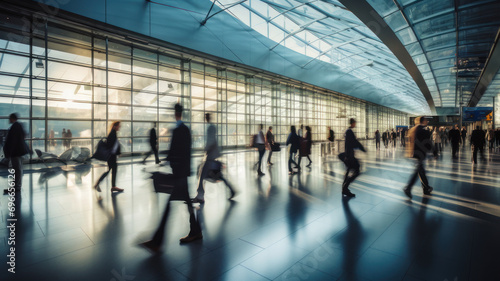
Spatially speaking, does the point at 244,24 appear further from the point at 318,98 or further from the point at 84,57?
the point at 318,98

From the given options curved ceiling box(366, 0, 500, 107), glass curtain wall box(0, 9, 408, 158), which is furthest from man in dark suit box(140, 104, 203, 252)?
curved ceiling box(366, 0, 500, 107)

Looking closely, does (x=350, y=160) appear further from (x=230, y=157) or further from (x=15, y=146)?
(x=230, y=157)

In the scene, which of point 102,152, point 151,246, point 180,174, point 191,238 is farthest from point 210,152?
point 102,152

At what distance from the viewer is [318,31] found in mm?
18391

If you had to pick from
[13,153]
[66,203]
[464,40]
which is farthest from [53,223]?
[464,40]

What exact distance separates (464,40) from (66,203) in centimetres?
1824

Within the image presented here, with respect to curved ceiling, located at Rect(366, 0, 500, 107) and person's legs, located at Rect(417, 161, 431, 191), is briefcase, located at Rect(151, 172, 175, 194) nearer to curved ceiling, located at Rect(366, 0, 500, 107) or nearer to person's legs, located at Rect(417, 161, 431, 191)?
person's legs, located at Rect(417, 161, 431, 191)

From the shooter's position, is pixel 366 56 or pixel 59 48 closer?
pixel 59 48

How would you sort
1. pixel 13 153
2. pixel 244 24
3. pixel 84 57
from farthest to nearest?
1. pixel 244 24
2. pixel 84 57
3. pixel 13 153

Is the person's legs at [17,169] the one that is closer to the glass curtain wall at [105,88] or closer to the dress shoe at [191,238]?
the dress shoe at [191,238]

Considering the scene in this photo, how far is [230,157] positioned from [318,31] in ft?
39.8

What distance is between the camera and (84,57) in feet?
44.3

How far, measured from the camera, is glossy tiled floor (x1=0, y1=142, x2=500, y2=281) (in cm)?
249

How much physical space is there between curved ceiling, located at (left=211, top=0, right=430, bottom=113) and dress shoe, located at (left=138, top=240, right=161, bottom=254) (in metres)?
14.2
